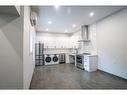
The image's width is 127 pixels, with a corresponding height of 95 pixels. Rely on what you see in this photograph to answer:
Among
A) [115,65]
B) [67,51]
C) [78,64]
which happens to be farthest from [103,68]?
[67,51]

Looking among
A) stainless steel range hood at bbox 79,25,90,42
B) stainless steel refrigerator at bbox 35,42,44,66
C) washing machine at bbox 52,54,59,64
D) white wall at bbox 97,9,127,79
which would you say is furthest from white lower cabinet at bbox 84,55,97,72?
stainless steel refrigerator at bbox 35,42,44,66

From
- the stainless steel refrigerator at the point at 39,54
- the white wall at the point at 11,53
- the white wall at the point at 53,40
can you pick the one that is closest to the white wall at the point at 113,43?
the white wall at the point at 11,53

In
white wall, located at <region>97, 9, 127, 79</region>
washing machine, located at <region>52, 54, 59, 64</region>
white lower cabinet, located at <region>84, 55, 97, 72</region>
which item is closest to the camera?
white wall, located at <region>97, 9, 127, 79</region>

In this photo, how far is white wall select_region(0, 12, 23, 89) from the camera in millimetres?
1891

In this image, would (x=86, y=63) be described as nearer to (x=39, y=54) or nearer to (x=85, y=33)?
(x=85, y=33)

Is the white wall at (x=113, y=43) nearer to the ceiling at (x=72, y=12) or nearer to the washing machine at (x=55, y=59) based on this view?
the ceiling at (x=72, y=12)

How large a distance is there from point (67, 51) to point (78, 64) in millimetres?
2771

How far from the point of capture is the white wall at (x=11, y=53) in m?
1.89

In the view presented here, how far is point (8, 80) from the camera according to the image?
1.89m

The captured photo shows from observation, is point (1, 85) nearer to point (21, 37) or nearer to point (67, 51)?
point (21, 37)

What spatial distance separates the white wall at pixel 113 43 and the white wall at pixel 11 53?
3.70 meters

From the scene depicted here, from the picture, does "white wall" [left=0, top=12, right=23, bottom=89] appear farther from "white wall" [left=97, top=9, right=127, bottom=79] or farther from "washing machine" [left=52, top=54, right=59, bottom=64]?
"washing machine" [left=52, top=54, right=59, bottom=64]

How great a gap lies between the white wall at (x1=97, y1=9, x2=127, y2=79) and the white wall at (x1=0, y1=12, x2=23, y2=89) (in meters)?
3.70

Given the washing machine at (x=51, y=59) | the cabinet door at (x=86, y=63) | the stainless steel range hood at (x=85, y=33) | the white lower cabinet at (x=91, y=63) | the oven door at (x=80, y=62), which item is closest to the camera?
the white lower cabinet at (x=91, y=63)
